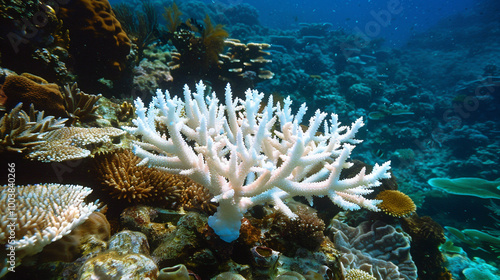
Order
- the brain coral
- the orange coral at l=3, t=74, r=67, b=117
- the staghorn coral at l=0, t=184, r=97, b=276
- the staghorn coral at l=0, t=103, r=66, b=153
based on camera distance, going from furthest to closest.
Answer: the brain coral → the orange coral at l=3, t=74, r=67, b=117 → the staghorn coral at l=0, t=103, r=66, b=153 → the staghorn coral at l=0, t=184, r=97, b=276

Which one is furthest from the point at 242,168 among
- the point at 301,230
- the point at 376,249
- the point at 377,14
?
the point at 377,14

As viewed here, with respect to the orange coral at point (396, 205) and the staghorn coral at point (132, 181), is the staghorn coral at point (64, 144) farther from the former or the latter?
the orange coral at point (396, 205)

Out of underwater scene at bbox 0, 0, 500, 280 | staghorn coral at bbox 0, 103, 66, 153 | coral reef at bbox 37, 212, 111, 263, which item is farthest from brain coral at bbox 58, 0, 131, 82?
coral reef at bbox 37, 212, 111, 263

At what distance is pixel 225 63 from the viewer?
8500mm

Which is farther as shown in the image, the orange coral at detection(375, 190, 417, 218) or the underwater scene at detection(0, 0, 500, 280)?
the orange coral at detection(375, 190, 417, 218)

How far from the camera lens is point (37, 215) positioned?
5.66 feet

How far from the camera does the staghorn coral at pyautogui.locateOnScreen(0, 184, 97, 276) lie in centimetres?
156

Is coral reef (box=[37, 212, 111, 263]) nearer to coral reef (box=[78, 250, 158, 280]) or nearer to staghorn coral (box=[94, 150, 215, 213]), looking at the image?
staghorn coral (box=[94, 150, 215, 213])

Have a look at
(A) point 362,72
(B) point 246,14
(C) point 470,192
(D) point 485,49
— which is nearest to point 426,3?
(D) point 485,49

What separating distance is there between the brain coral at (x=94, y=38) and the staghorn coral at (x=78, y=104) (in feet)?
6.19

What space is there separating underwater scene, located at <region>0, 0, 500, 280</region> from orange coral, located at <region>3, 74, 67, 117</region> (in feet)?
0.06

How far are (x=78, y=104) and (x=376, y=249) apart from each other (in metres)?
6.26

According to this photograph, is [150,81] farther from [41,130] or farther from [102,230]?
[102,230]

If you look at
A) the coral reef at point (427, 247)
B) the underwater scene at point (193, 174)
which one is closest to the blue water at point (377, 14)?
the underwater scene at point (193, 174)
